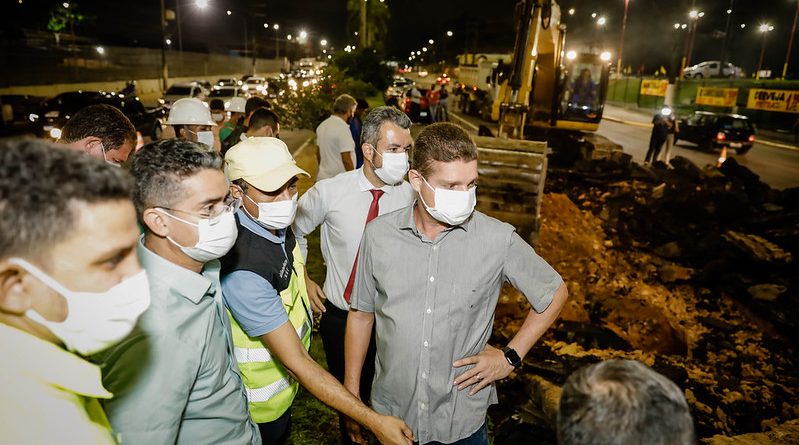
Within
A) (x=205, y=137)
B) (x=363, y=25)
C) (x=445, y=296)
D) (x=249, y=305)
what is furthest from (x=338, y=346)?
(x=363, y=25)

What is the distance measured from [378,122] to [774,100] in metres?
32.4

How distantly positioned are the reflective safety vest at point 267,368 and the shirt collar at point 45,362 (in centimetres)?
106

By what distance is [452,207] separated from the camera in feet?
7.29

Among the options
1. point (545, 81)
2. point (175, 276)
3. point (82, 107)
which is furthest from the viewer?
point (82, 107)

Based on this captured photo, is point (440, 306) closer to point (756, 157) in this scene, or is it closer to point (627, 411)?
point (627, 411)

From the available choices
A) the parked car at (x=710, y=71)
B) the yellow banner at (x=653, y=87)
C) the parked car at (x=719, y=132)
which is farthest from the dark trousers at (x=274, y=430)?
the parked car at (x=710, y=71)

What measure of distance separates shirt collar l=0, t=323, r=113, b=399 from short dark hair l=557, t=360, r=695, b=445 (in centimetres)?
121

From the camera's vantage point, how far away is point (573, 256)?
7469 millimetres

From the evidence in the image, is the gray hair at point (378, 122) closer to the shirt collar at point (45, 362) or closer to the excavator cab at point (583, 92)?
the shirt collar at point (45, 362)

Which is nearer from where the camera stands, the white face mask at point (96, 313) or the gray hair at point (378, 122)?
the white face mask at point (96, 313)

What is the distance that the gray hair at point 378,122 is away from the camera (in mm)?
3422

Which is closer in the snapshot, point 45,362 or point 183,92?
point 45,362

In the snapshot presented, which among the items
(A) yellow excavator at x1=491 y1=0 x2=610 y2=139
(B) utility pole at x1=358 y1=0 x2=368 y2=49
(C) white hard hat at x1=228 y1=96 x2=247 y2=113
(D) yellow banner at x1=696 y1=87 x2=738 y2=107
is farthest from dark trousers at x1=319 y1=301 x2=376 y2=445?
(D) yellow banner at x1=696 y1=87 x2=738 y2=107

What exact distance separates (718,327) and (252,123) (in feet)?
19.5
